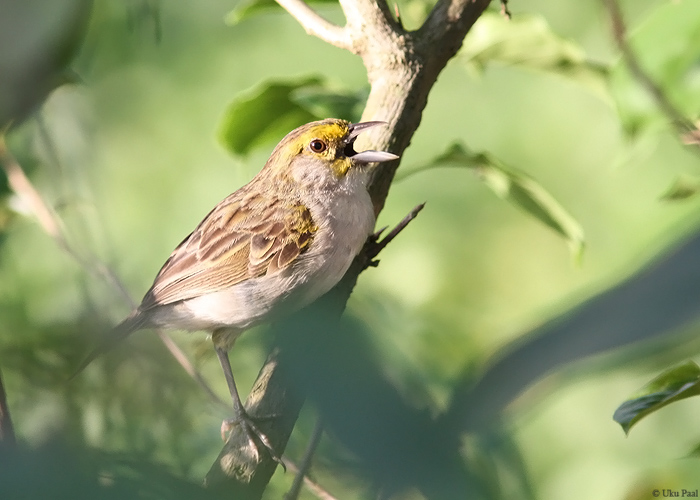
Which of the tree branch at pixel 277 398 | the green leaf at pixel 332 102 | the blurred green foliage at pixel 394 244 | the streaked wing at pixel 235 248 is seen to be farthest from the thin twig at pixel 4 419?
the green leaf at pixel 332 102

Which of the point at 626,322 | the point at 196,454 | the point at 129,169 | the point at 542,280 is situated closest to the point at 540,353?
the point at 626,322

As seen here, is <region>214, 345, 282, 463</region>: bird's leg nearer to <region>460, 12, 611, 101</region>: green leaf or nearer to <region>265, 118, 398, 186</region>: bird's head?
<region>265, 118, 398, 186</region>: bird's head

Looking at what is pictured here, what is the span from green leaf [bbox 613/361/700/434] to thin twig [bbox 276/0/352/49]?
1156 mm

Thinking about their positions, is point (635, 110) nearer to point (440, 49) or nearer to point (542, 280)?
point (440, 49)

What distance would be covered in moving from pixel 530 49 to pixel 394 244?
232cm

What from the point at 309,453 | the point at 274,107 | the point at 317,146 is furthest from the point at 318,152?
the point at 309,453

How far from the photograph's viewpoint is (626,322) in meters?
0.37

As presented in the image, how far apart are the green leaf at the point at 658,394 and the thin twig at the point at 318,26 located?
3.79ft

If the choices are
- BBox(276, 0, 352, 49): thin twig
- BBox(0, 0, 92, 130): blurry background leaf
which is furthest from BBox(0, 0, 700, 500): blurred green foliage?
BBox(276, 0, 352, 49): thin twig

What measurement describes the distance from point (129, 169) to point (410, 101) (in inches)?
126

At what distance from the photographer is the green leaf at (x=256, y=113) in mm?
2158

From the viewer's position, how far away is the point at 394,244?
14.3 ft

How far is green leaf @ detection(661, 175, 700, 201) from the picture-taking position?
5.40ft

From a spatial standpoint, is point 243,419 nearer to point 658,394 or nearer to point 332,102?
point 658,394
